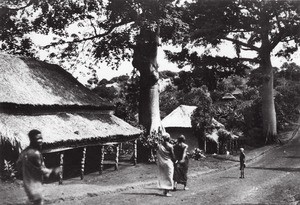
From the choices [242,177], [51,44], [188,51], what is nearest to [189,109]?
[188,51]

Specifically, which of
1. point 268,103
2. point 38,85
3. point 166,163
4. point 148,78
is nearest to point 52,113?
point 38,85

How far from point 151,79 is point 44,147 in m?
10.5

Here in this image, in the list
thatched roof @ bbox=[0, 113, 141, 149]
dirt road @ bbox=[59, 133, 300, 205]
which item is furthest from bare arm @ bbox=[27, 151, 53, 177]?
thatched roof @ bbox=[0, 113, 141, 149]

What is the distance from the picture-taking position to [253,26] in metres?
28.9

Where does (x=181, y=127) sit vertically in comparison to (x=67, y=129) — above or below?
below

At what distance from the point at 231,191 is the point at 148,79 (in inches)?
512

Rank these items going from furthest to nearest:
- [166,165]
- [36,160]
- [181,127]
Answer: [181,127] → [166,165] → [36,160]

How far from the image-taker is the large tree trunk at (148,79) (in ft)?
79.3

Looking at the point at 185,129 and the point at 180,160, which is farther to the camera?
the point at 185,129

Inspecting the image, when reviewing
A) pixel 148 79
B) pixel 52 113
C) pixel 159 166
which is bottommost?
pixel 159 166

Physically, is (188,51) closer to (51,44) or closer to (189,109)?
(189,109)

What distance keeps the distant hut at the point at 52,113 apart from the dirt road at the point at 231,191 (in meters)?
4.94

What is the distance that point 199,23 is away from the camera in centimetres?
2888

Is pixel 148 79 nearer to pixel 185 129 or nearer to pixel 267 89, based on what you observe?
pixel 185 129
